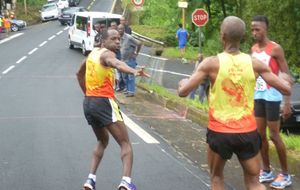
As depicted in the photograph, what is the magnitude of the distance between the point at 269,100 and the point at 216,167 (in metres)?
1.81

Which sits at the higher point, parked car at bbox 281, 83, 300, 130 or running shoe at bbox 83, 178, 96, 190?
running shoe at bbox 83, 178, 96, 190

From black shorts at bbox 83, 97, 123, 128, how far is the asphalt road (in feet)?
3.23

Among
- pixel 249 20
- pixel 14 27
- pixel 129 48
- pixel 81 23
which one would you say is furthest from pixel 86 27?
pixel 14 27

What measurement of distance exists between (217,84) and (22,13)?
57498 millimetres

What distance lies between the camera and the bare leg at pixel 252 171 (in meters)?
4.84

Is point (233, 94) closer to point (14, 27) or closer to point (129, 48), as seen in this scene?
point (129, 48)

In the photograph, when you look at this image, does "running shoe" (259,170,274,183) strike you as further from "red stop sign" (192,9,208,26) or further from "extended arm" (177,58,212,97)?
"red stop sign" (192,9,208,26)

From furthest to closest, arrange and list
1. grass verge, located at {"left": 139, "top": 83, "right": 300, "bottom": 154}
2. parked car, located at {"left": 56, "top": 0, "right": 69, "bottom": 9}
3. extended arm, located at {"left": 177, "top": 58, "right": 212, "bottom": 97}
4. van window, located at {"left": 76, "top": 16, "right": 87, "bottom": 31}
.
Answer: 1. parked car, located at {"left": 56, "top": 0, "right": 69, "bottom": 9}
2. van window, located at {"left": 76, "top": 16, "right": 87, "bottom": 31}
3. grass verge, located at {"left": 139, "top": 83, "right": 300, "bottom": 154}
4. extended arm, located at {"left": 177, "top": 58, "right": 212, "bottom": 97}

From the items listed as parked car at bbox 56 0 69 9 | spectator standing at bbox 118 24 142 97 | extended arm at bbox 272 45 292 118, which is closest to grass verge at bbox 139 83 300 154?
A: spectator standing at bbox 118 24 142 97

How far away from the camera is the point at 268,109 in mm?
6488

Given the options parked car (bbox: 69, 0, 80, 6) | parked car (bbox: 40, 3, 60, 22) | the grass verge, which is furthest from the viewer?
parked car (bbox: 69, 0, 80, 6)

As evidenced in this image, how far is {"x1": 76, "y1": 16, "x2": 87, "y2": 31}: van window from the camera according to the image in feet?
92.0

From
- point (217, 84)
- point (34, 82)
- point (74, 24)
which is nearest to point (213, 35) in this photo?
point (74, 24)

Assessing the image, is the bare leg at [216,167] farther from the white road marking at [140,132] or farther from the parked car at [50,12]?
the parked car at [50,12]
